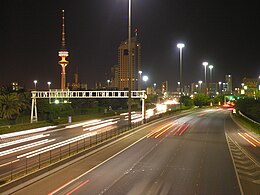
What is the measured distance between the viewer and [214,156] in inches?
938

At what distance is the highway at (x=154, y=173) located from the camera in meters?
15.1

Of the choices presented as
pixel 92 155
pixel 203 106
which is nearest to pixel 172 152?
pixel 92 155

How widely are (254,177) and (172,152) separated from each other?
843 cm

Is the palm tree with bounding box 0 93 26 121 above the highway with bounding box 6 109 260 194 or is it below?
above

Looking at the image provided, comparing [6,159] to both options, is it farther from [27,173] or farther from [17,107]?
[17,107]

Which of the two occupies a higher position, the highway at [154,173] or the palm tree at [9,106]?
the palm tree at [9,106]

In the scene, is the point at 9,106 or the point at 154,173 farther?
the point at 9,106

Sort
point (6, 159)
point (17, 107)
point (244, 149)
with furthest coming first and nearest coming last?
point (17, 107)
point (244, 149)
point (6, 159)

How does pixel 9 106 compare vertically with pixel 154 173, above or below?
above

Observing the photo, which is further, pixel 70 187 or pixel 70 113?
pixel 70 113

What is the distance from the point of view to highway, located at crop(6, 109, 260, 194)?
15.1 meters

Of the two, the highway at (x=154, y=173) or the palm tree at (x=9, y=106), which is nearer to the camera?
the highway at (x=154, y=173)

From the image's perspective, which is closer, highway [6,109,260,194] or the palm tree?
highway [6,109,260,194]

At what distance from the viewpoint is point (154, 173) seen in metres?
18.4
